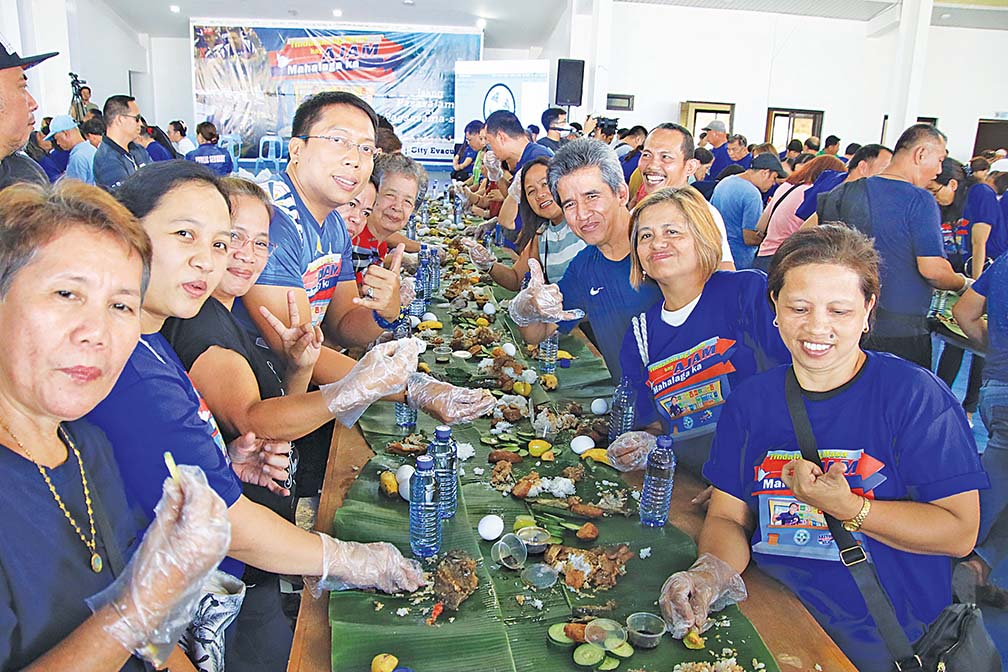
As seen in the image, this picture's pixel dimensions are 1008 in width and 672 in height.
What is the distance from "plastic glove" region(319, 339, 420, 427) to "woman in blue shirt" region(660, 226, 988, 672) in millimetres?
819

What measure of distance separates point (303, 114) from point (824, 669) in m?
2.18

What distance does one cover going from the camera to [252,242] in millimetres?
1956

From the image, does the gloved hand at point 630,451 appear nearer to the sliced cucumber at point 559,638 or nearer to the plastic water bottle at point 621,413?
the plastic water bottle at point 621,413

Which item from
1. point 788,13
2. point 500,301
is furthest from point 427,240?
point 788,13

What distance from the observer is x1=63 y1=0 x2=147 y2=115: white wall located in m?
13.3

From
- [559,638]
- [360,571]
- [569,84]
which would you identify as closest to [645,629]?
[559,638]

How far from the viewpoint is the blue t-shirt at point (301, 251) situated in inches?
85.2

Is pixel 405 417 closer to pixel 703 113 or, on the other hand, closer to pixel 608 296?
pixel 608 296

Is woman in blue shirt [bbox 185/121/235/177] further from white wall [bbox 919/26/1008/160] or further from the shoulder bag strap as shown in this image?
white wall [bbox 919/26/1008/160]

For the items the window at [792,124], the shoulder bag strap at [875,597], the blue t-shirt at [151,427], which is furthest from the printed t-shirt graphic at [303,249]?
the window at [792,124]

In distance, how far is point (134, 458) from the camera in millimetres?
1222

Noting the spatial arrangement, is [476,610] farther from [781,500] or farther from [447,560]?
[781,500]

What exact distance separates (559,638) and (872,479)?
76cm

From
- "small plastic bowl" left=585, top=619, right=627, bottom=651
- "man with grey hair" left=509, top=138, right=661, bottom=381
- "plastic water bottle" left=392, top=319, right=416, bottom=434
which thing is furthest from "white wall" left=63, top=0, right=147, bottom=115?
"small plastic bowl" left=585, top=619, right=627, bottom=651
